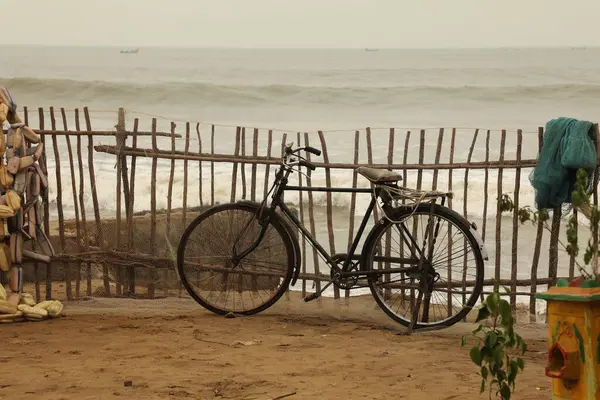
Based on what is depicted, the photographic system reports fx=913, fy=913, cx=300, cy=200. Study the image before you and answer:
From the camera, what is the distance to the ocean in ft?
53.6

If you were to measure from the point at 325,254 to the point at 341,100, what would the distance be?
2389cm

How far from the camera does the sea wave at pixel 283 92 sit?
28.7 m

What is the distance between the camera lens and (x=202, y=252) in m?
5.75

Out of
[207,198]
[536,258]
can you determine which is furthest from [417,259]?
[207,198]

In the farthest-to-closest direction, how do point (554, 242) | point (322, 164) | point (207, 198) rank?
point (207, 198), point (322, 164), point (554, 242)

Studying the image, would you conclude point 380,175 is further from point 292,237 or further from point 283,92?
point 283,92

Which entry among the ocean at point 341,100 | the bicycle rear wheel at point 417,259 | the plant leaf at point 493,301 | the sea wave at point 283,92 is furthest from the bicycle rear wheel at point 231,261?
the sea wave at point 283,92

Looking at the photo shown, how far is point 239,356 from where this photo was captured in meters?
4.66

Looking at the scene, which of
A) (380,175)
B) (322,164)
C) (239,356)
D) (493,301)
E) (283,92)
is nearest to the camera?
(493,301)

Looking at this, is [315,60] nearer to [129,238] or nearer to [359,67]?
[359,67]

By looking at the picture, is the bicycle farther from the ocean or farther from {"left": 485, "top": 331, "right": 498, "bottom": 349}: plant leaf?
the ocean

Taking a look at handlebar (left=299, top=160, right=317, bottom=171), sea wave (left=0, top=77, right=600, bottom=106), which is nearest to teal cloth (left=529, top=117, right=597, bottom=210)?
handlebar (left=299, top=160, right=317, bottom=171)

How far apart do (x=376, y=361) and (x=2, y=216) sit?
2.39m

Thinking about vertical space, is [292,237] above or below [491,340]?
above
